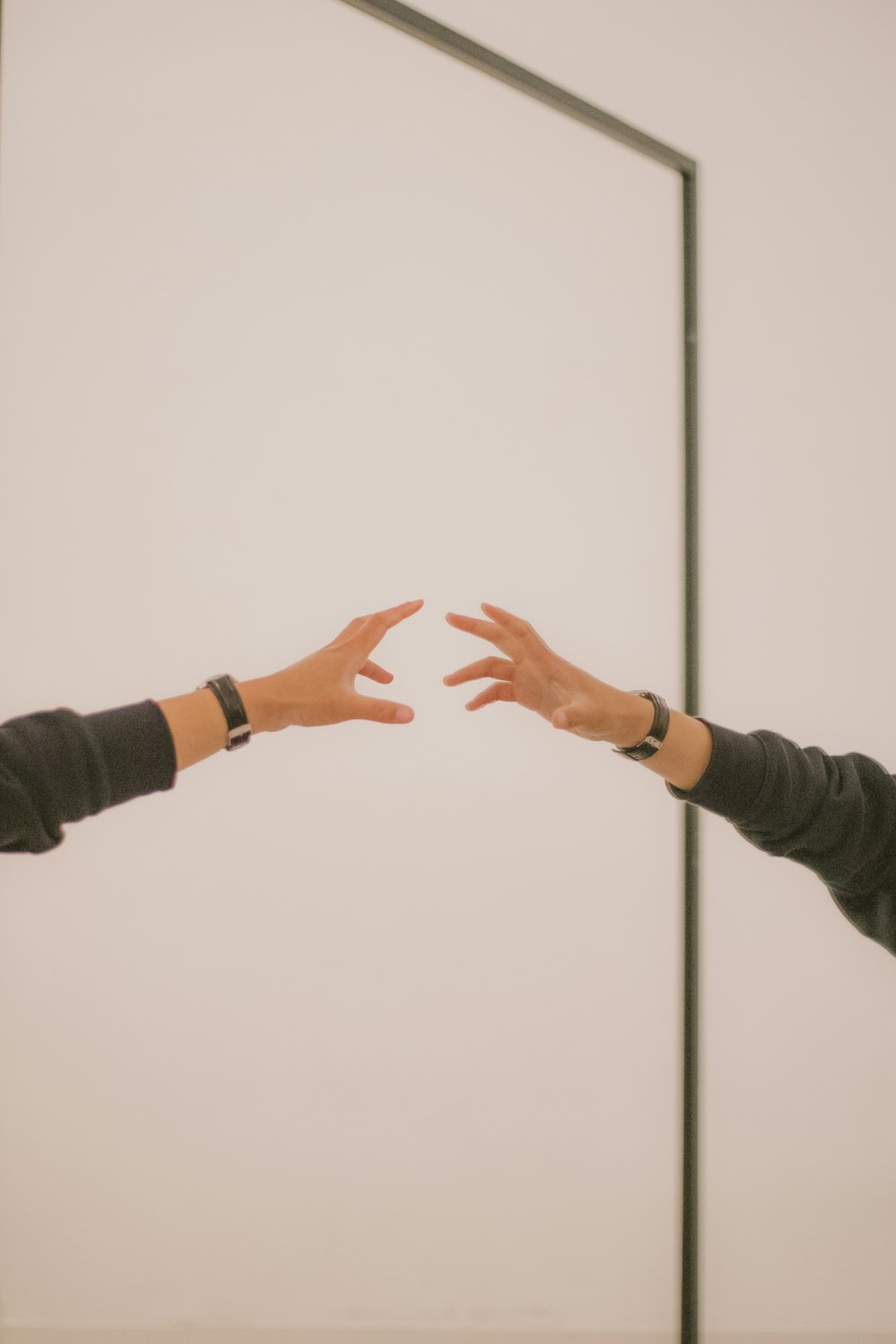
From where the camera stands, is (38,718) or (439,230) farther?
(439,230)

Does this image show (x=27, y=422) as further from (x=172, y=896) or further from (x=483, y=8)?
(x=483, y=8)

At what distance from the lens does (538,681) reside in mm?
1109

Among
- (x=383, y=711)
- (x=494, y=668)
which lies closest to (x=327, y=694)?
(x=383, y=711)

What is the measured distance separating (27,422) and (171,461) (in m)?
0.19

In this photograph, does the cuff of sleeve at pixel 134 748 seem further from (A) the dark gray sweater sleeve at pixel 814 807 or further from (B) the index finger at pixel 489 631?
(A) the dark gray sweater sleeve at pixel 814 807

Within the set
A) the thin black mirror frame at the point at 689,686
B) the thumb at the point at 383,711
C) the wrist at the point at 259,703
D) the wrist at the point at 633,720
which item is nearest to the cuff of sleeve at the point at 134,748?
the wrist at the point at 259,703

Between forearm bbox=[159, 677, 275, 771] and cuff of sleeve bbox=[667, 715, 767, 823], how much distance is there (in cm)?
55

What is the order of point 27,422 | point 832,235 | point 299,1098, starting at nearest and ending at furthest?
point 27,422, point 299,1098, point 832,235

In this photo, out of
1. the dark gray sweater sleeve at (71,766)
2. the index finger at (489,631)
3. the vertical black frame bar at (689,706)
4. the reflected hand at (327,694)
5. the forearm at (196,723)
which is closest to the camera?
the dark gray sweater sleeve at (71,766)

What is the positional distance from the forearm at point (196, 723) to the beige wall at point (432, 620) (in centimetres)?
39

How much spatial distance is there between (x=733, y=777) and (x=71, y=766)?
0.72 metres

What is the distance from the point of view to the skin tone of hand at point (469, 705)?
87cm

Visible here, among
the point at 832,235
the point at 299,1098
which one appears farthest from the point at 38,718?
the point at 832,235

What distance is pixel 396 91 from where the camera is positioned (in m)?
1.41
